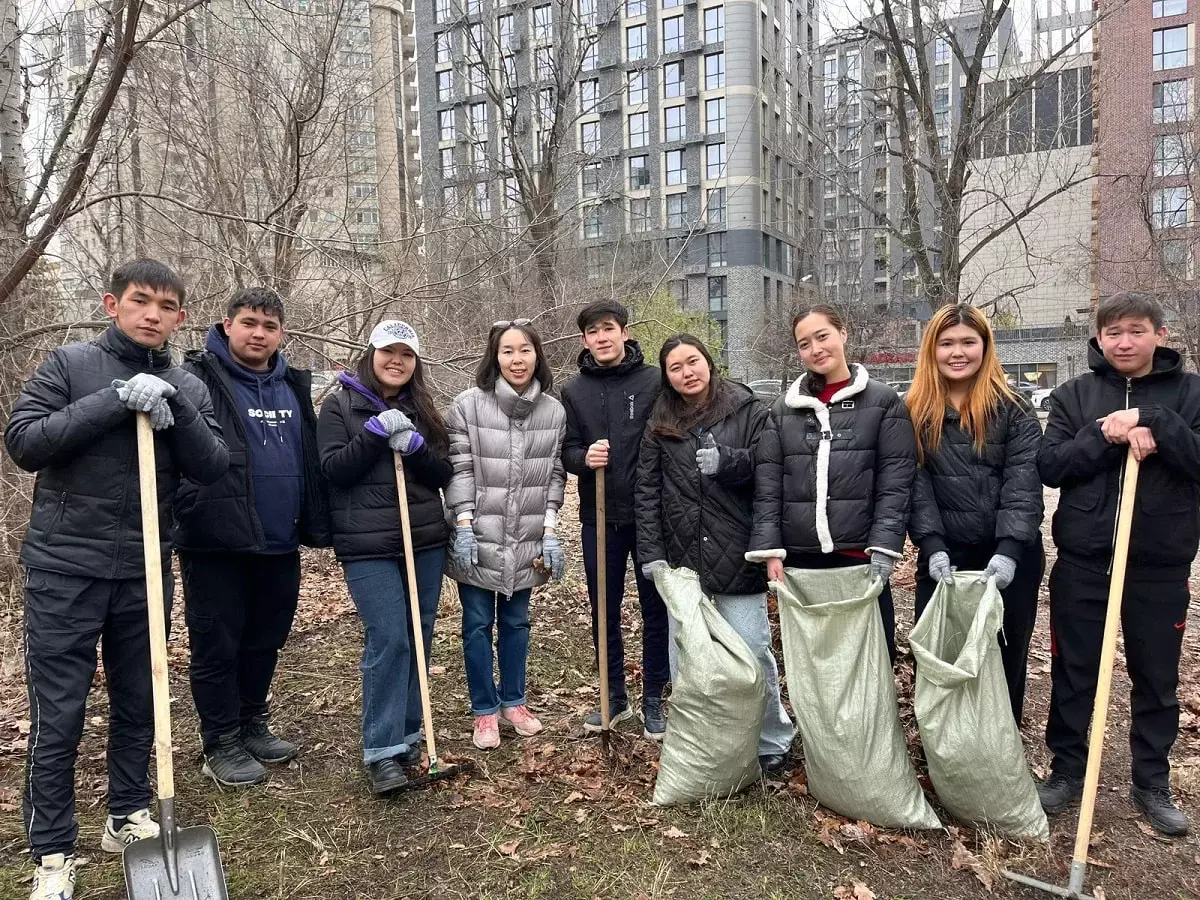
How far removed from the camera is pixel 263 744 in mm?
3713

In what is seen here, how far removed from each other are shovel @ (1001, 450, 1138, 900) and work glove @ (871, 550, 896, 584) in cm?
71

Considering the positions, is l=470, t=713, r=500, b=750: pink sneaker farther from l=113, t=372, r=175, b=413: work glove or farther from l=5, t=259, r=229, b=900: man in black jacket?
l=113, t=372, r=175, b=413: work glove

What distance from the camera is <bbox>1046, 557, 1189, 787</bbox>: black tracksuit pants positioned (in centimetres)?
299

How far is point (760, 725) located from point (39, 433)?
268 centimetres

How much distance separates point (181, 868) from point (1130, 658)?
3.40 metres

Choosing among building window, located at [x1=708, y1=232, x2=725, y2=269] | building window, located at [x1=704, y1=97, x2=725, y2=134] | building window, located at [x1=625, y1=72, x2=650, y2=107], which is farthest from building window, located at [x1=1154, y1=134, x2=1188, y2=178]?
building window, located at [x1=625, y1=72, x2=650, y2=107]

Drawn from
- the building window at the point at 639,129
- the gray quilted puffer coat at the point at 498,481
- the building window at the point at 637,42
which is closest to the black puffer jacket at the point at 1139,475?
the gray quilted puffer coat at the point at 498,481

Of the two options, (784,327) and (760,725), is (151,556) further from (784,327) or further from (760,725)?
(784,327)

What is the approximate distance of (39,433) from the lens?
2512 mm

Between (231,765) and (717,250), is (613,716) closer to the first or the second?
(231,765)

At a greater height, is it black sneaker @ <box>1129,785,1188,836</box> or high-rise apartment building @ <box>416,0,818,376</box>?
high-rise apartment building @ <box>416,0,818,376</box>

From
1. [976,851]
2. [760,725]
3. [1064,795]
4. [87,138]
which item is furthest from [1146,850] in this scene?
[87,138]

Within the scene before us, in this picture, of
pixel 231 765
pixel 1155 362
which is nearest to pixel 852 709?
pixel 1155 362

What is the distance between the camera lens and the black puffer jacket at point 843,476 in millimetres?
3109
